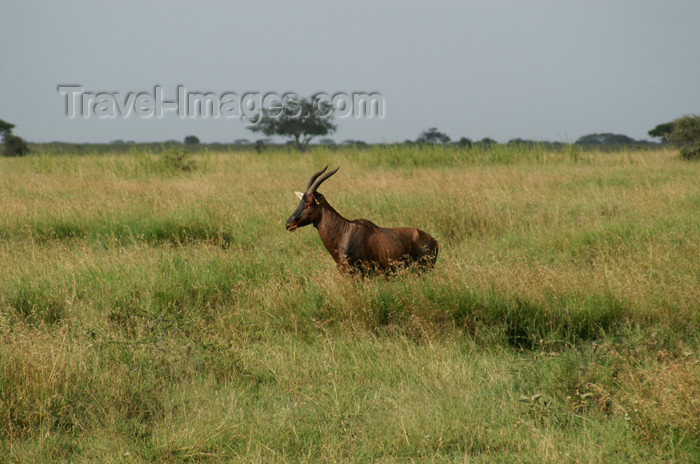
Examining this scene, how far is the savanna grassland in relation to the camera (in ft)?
11.1

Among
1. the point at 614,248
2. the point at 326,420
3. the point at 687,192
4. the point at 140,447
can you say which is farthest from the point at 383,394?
the point at 687,192

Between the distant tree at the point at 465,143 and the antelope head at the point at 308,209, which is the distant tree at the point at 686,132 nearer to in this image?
the distant tree at the point at 465,143

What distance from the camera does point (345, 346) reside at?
460 cm

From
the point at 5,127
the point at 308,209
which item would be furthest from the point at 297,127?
the point at 308,209

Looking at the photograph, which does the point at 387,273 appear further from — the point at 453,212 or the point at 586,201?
the point at 586,201

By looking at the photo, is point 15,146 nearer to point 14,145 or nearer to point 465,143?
point 14,145

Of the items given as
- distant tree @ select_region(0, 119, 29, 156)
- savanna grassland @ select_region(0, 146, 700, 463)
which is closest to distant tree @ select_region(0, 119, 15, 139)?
distant tree @ select_region(0, 119, 29, 156)

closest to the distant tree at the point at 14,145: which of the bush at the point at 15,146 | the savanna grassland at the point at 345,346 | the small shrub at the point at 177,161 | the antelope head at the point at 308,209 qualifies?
the bush at the point at 15,146

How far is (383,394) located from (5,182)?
12.2 metres

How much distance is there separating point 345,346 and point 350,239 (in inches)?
43.1

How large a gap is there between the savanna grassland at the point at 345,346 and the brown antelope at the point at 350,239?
0.19 meters

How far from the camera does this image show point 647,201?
32.5ft

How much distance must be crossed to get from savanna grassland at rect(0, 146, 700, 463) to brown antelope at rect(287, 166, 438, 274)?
0.19 m

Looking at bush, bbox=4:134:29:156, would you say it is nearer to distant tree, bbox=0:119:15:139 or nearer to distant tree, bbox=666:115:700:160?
distant tree, bbox=0:119:15:139
